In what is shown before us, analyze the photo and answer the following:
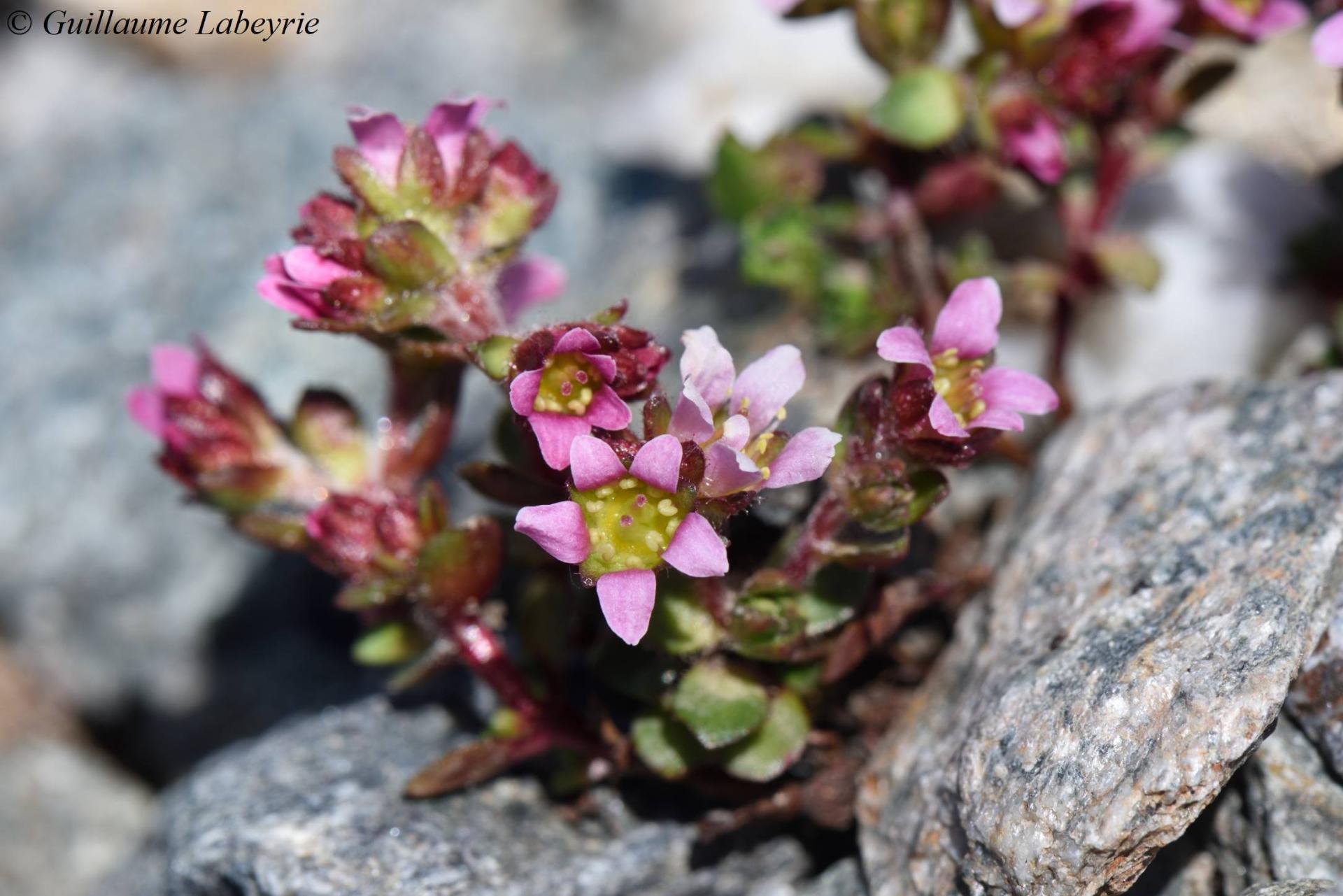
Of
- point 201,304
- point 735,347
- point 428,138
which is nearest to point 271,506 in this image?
point 428,138

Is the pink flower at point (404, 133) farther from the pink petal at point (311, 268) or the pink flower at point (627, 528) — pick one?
the pink flower at point (627, 528)

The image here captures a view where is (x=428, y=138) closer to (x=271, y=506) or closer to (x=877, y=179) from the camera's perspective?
(x=271, y=506)


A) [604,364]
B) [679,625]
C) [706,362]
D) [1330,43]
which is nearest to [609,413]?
[604,364]

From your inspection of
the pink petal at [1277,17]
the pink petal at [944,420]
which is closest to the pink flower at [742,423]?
the pink petal at [944,420]

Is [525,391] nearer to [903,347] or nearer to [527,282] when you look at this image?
[903,347]

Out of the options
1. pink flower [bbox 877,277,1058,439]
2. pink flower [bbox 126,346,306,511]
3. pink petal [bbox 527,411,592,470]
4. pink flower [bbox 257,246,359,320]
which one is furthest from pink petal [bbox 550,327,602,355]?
pink flower [bbox 126,346,306,511]
